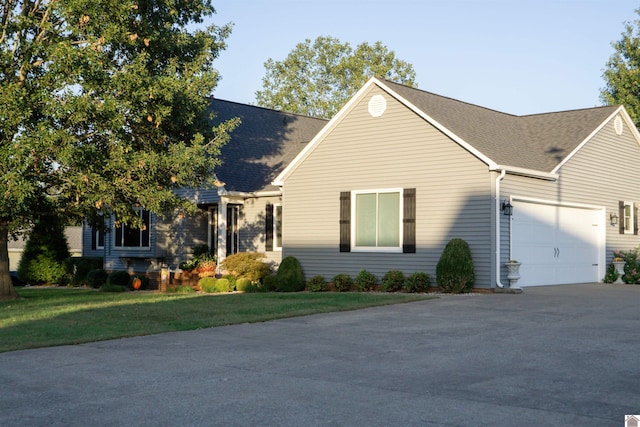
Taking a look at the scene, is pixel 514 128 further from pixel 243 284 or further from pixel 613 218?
pixel 243 284

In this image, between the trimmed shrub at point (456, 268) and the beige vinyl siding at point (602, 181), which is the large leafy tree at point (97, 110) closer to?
the trimmed shrub at point (456, 268)

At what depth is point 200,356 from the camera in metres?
10.3

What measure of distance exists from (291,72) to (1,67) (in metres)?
42.1

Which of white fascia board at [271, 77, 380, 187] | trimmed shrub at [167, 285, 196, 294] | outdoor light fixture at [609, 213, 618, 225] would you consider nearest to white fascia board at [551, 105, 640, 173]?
outdoor light fixture at [609, 213, 618, 225]

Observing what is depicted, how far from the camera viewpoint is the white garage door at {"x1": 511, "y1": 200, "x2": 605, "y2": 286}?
20312 mm

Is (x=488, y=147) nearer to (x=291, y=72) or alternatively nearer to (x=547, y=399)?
(x=547, y=399)

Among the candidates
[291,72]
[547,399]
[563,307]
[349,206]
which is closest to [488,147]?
[349,206]

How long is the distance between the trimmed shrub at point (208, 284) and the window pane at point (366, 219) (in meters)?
4.65

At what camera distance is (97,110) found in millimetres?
17016

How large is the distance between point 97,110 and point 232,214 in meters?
9.51

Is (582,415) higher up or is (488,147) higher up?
(488,147)

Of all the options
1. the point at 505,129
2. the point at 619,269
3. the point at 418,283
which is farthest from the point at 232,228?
the point at 619,269

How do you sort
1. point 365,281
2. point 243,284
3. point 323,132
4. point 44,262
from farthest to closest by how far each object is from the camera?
point 44,262 < point 243,284 < point 323,132 < point 365,281

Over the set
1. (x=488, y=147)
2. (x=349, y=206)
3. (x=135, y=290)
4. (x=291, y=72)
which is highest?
(x=291, y=72)
